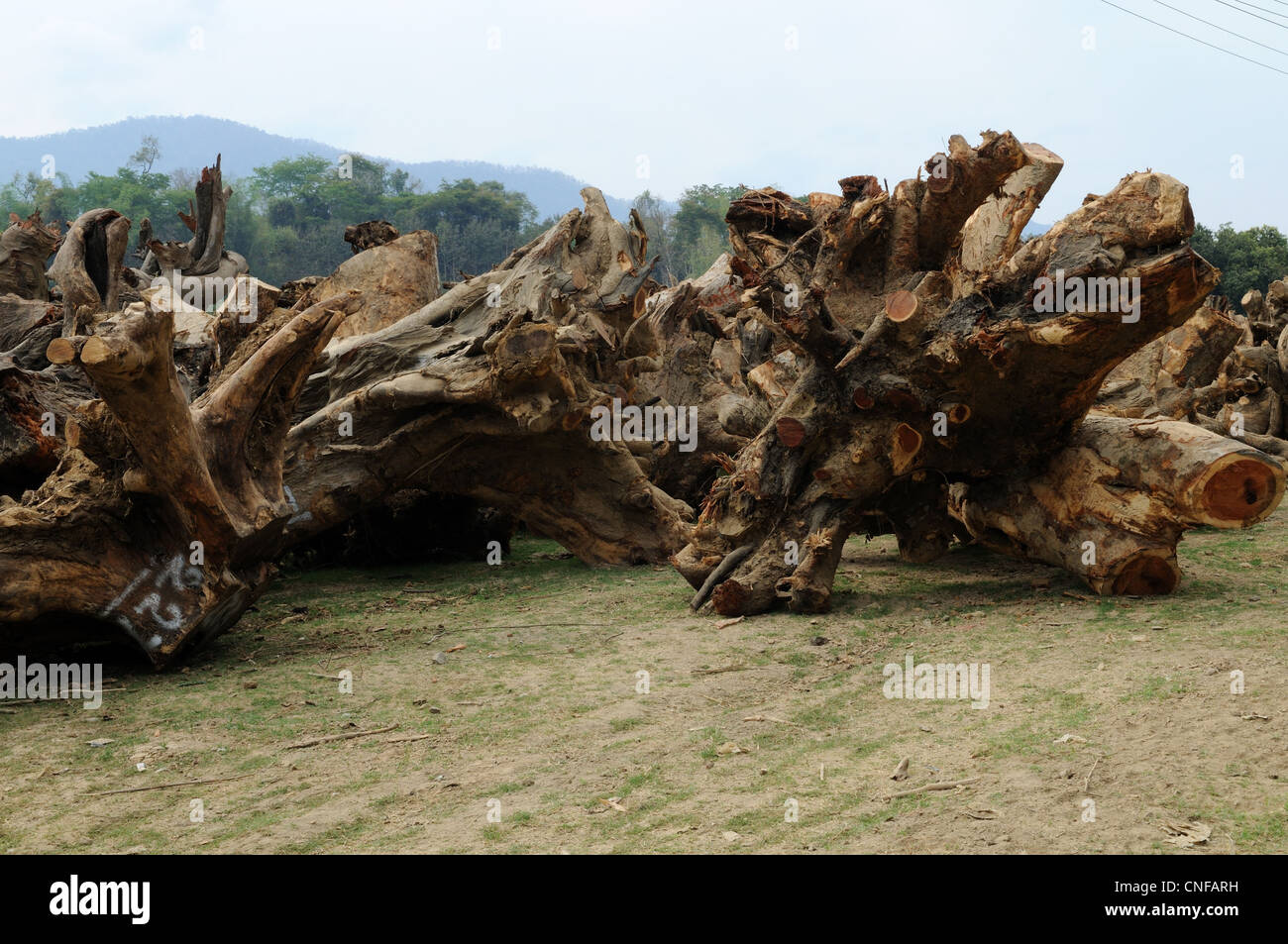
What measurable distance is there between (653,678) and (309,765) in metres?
1.75

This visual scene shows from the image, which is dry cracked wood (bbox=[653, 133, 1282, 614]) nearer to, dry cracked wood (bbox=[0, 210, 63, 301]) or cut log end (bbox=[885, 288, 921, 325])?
cut log end (bbox=[885, 288, 921, 325])

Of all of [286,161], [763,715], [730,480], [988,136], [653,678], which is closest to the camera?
[763,715]

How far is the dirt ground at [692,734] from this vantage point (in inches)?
130

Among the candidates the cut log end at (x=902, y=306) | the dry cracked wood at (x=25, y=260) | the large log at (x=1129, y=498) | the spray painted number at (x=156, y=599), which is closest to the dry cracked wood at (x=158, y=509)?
the spray painted number at (x=156, y=599)

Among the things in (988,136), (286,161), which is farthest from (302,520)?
(286,161)

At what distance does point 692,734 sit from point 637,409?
16.8 ft

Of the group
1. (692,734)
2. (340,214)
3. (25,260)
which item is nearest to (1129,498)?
(692,734)

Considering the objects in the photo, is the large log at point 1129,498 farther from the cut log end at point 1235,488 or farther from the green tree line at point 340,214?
the green tree line at point 340,214

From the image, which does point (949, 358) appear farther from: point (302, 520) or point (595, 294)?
point (302, 520)

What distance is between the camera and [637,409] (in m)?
9.26

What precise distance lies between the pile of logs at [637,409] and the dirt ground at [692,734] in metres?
0.49

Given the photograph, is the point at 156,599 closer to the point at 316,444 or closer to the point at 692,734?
the point at 316,444

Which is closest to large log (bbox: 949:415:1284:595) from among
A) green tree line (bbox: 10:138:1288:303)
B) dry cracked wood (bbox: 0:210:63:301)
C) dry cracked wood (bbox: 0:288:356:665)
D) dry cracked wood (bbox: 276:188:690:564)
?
dry cracked wood (bbox: 276:188:690:564)

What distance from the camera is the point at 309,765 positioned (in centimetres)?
416
